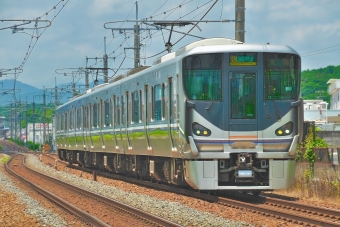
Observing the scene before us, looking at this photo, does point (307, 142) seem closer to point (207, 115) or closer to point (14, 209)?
point (207, 115)

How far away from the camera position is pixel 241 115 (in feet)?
51.8

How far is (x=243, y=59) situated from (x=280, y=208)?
10.6ft

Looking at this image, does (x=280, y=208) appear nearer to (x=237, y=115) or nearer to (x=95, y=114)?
(x=237, y=115)

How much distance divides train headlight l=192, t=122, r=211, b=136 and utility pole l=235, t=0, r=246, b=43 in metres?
5.69

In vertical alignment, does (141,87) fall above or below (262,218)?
above

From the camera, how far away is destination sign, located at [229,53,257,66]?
15.9m

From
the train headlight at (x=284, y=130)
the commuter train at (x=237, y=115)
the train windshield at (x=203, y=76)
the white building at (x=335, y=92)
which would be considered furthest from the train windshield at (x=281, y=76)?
the white building at (x=335, y=92)

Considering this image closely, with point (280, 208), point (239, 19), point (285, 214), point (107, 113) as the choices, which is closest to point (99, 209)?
point (280, 208)

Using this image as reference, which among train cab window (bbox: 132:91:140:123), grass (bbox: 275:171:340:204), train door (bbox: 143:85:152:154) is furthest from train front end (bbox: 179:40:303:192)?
train cab window (bbox: 132:91:140:123)

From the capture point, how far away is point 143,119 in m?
20.5

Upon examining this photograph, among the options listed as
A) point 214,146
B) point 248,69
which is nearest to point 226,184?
point 214,146

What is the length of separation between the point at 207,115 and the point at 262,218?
10.5ft

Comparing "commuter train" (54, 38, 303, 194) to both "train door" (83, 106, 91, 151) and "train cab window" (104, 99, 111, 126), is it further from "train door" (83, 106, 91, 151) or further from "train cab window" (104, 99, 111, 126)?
"train door" (83, 106, 91, 151)

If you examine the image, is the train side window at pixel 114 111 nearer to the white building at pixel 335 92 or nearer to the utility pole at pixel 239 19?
the utility pole at pixel 239 19
